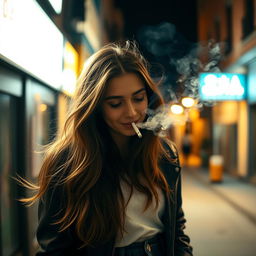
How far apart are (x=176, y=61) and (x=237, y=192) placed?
736 cm

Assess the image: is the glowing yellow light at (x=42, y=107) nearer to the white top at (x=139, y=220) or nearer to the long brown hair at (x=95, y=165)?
the long brown hair at (x=95, y=165)

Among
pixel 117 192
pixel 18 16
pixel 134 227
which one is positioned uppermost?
pixel 18 16

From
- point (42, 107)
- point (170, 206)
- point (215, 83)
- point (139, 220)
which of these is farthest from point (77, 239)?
point (42, 107)

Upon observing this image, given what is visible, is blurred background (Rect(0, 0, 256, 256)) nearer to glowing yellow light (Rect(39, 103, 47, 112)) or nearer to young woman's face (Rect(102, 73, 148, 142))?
glowing yellow light (Rect(39, 103, 47, 112))

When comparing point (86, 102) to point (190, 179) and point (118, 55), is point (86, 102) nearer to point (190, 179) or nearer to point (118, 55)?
point (118, 55)

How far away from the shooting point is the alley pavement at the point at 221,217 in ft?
15.9

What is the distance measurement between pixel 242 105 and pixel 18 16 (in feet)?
33.9

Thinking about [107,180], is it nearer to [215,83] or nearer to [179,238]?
[179,238]

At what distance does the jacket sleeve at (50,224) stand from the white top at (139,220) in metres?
0.31

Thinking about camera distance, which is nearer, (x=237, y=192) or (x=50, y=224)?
(x=50, y=224)

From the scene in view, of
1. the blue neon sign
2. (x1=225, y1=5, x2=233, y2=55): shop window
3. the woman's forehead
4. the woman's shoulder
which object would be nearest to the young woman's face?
the woman's forehead

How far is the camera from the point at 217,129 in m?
15.4

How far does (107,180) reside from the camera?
1709 mm

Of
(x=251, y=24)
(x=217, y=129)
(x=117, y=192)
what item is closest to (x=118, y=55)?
(x=117, y=192)
